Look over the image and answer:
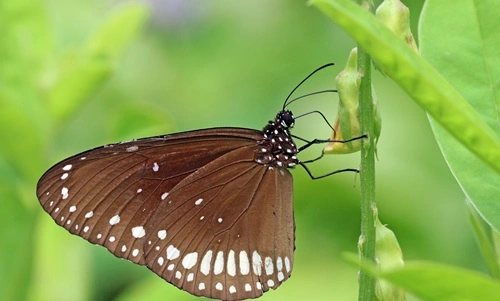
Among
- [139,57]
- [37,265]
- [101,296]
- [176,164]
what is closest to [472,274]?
[176,164]

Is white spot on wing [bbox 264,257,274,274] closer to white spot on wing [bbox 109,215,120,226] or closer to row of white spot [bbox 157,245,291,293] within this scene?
row of white spot [bbox 157,245,291,293]

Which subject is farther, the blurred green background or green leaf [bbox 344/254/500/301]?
the blurred green background

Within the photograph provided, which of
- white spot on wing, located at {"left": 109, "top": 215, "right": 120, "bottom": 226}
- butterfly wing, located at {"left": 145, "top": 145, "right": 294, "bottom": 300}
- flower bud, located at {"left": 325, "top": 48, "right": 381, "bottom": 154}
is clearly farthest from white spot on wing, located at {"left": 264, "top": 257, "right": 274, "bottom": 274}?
flower bud, located at {"left": 325, "top": 48, "right": 381, "bottom": 154}

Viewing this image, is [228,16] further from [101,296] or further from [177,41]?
[101,296]

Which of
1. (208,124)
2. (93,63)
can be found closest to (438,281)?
(93,63)

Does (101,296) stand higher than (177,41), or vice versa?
(177,41)

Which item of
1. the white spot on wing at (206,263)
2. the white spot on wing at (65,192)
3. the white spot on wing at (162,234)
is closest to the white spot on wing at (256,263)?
the white spot on wing at (206,263)
